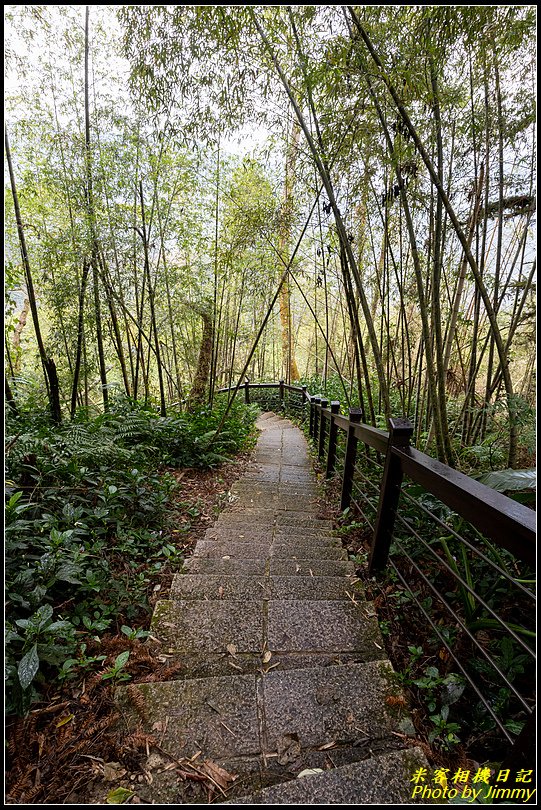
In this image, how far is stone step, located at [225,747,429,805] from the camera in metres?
0.97

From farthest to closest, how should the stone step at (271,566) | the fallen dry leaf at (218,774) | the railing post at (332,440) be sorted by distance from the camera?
1. the railing post at (332,440)
2. the stone step at (271,566)
3. the fallen dry leaf at (218,774)

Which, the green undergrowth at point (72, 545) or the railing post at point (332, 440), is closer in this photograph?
the green undergrowth at point (72, 545)

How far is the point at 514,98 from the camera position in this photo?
94.7 inches

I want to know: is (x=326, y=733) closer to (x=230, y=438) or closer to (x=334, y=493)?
(x=334, y=493)

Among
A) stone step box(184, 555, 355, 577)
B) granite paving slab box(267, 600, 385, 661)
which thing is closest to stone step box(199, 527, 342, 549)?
stone step box(184, 555, 355, 577)

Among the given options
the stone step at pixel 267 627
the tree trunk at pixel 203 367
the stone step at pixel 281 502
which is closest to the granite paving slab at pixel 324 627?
the stone step at pixel 267 627

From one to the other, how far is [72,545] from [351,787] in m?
1.50

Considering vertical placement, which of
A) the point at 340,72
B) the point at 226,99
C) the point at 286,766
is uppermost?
the point at 226,99

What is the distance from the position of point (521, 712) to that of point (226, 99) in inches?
153

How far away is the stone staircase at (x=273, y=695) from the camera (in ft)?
3.32

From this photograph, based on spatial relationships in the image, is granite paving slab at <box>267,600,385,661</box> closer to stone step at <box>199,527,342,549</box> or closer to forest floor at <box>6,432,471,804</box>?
forest floor at <box>6,432,471,804</box>

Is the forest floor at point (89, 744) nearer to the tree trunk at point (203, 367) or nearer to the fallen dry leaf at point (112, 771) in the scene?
the fallen dry leaf at point (112, 771)

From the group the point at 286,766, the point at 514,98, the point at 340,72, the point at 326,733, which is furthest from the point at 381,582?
the point at 514,98

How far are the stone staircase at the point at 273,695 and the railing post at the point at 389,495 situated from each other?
21cm
